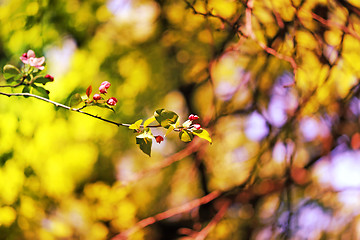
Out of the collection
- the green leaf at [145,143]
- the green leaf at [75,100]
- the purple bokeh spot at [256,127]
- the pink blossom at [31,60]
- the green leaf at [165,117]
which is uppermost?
the pink blossom at [31,60]

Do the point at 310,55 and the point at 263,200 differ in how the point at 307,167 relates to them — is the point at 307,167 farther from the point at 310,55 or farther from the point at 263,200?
the point at 310,55

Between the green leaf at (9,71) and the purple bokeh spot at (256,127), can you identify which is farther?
the purple bokeh spot at (256,127)

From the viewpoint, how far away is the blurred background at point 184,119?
0.91m

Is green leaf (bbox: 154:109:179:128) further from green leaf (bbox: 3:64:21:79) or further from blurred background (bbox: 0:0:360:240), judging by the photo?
blurred background (bbox: 0:0:360:240)

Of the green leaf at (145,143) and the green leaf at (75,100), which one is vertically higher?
the green leaf at (75,100)

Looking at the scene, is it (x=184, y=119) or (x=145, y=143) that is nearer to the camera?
(x=145, y=143)

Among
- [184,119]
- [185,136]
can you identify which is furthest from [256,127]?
[185,136]

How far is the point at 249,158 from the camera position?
98 cm

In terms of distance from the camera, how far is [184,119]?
97 centimetres

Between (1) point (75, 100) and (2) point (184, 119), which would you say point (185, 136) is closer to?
(1) point (75, 100)

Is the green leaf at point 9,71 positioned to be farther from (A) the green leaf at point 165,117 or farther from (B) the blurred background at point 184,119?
(B) the blurred background at point 184,119

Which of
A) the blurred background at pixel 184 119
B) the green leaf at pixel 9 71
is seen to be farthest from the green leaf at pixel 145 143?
the blurred background at pixel 184 119

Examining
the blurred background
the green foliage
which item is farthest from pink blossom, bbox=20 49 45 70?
the blurred background

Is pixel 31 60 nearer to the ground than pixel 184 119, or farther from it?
farther from it
